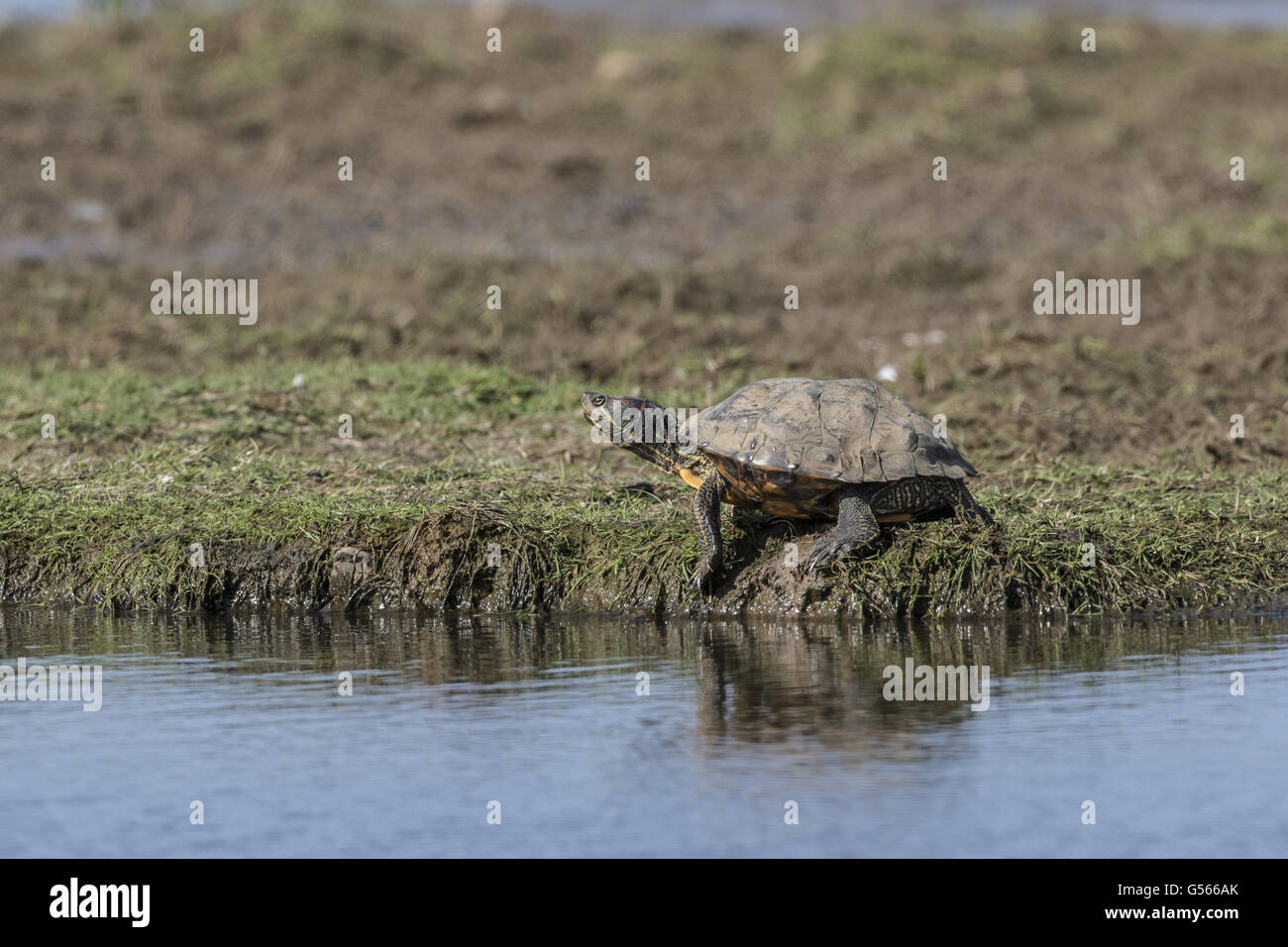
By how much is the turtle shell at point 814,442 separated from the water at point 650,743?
0.78 meters

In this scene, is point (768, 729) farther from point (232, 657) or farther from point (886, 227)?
point (886, 227)

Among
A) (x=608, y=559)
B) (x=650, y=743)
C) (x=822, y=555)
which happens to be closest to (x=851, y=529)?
(x=822, y=555)

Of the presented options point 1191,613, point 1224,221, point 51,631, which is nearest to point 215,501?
point 51,631

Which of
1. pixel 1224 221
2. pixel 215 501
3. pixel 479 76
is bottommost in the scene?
pixel 215 501

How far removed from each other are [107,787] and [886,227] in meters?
13.9

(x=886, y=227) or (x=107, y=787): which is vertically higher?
(x=886, y=227)

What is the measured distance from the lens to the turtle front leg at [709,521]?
31.8 ft

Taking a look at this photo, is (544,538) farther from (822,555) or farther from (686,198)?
(686,198)

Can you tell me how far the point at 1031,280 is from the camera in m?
17.6

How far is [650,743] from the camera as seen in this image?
24.5 ft

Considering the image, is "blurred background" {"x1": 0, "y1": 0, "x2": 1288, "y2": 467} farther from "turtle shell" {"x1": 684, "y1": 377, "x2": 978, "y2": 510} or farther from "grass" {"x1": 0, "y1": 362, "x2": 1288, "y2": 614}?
"turtle shell" {"x1": 684, "y1": 377, "x2": 978, "y2": 510}

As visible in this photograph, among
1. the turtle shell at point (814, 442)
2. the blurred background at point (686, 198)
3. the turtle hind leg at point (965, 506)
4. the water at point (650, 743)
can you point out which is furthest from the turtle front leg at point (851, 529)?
the blurred background at point (686, 198)

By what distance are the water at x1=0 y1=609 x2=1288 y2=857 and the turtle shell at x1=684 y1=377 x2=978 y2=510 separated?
2.54ft

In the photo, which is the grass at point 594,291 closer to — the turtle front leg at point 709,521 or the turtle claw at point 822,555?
the turtle claw at point 822,555
